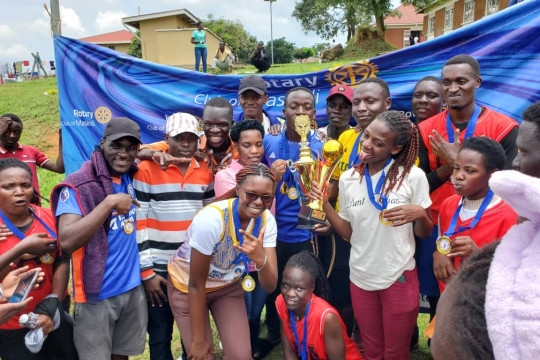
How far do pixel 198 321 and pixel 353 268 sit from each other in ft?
3.95

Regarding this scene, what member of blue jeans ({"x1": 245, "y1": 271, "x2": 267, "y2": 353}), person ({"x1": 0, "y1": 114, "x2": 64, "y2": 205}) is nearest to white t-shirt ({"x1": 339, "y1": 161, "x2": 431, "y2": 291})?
blue jeans ({"x1": 245, "y1": 271, "x2": 267, "y2": 353})

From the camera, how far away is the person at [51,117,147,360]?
106 inches

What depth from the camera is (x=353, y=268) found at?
9.84 ft

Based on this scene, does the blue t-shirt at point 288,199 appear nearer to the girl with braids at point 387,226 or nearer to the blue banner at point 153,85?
the girl with braids at point 387,226

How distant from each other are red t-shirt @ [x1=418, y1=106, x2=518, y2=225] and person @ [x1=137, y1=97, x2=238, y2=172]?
65.1 inches

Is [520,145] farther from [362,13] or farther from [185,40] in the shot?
[362,13]

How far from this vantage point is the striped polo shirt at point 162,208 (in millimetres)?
3213

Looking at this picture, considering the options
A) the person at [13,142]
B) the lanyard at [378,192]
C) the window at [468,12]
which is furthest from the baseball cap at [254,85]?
the window at [468,12]

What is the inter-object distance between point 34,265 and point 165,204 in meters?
1.01

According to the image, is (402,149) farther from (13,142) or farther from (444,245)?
(13,142)

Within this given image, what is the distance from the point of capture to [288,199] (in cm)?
359

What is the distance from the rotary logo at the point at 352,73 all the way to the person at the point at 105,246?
2.87m

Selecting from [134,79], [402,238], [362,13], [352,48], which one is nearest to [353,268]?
[402,238]

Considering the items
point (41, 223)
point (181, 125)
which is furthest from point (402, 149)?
point (41, 223)
